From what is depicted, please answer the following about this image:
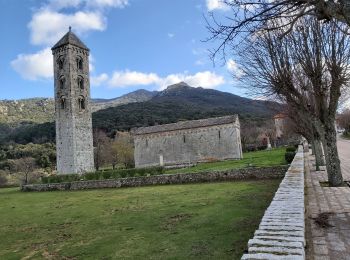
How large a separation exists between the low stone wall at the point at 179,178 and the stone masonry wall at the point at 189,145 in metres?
19.9

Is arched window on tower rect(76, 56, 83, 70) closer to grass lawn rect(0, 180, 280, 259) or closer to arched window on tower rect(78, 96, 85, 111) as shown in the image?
arched window on tower rect(78, 96, 85, 111)

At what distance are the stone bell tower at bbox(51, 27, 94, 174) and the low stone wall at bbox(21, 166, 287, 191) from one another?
11689mm

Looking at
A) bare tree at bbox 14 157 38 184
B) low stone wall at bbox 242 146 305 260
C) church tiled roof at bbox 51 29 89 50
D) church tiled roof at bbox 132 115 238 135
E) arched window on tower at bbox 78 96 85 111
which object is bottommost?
low stone wall at bbox 242 146 305 260

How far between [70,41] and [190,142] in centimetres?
2088

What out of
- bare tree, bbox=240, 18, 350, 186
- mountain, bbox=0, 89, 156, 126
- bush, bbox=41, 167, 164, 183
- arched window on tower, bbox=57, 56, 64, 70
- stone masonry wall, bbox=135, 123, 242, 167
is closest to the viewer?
bare tree, bbox=240, 18, 350, 186

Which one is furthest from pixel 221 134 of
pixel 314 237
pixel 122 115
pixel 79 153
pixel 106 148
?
pixel 122 115

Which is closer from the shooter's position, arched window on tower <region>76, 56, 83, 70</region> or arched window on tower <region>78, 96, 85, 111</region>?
arched window on tower <region>78, 96, 85, 111</region>

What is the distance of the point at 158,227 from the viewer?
407 inches

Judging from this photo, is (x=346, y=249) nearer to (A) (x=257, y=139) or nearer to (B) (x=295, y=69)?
(B) (x=295, y=69)

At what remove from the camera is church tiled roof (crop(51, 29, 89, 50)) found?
160 feet

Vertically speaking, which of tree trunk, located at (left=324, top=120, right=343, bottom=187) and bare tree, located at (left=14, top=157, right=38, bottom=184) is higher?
bare tree, located at (left=14, top=157, right=38, bottom=184)

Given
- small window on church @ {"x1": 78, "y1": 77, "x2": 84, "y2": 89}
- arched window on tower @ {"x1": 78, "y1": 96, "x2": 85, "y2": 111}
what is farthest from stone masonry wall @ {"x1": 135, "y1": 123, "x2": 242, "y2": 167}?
small window on church @ {"x1": 78, "y1": 77, "x2": 84, "y2": 89}

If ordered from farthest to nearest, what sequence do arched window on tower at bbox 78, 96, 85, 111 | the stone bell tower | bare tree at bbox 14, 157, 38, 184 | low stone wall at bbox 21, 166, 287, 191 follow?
bare tree at bbox 14, 157, 38, 184
arched window on tower at bbox 78, 96, 85, 111
the stone bell tower
low stone wall at bbox 21, 166, 287, 191

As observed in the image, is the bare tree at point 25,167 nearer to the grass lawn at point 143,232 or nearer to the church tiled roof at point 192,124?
the church tiled roof at point 192,124
